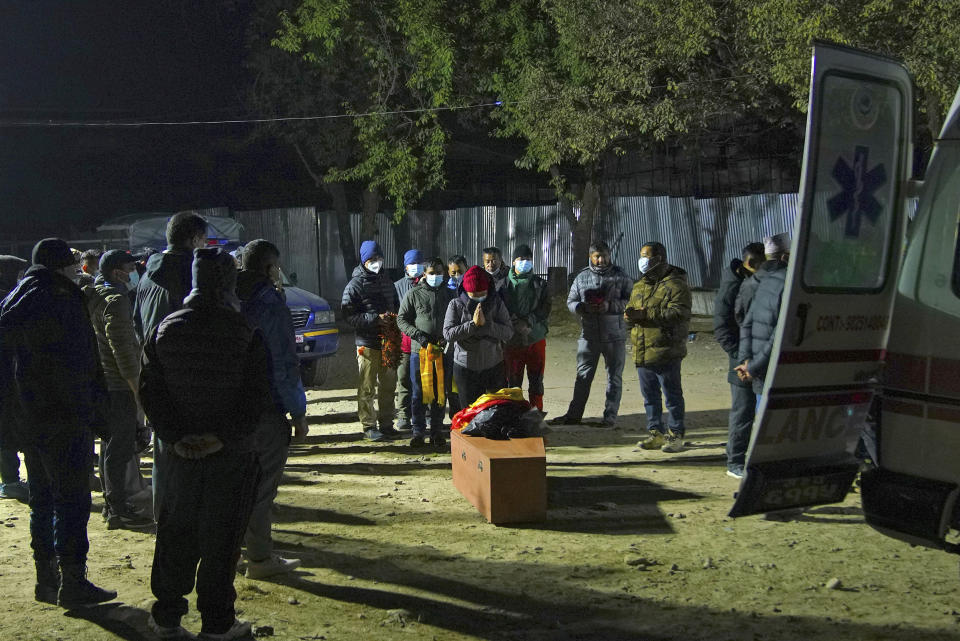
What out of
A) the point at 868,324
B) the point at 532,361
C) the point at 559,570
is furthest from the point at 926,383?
the point at 532,361

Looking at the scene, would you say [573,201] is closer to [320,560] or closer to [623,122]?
[623,122]

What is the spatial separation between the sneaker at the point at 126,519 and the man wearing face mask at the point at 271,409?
4.90 feet

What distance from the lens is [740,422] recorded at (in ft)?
26.8

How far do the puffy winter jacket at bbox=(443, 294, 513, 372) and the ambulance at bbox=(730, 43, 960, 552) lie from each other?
470cm

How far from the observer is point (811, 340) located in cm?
466

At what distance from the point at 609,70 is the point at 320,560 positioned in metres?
16.0

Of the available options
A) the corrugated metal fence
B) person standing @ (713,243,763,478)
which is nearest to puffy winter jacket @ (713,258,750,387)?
person standing @ (713,243,763,478)

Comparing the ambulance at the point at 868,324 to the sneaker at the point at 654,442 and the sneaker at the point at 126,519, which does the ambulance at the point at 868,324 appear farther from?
the sneaker at the point at 654,442

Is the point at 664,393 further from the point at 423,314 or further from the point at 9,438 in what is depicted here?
the point at 9,438

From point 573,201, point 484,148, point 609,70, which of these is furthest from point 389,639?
point 484,148

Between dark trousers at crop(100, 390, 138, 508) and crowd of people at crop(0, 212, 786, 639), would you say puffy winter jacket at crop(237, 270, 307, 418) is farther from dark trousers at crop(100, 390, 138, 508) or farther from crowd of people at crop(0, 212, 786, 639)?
dark trousers at crop(100, 390, 138, 508)

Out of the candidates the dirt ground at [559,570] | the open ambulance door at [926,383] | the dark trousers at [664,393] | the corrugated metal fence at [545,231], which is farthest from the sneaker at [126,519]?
the corrugated metal fence at [545,231]

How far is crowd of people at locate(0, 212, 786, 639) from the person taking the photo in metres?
4.75

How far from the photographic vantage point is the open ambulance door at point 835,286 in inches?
179
